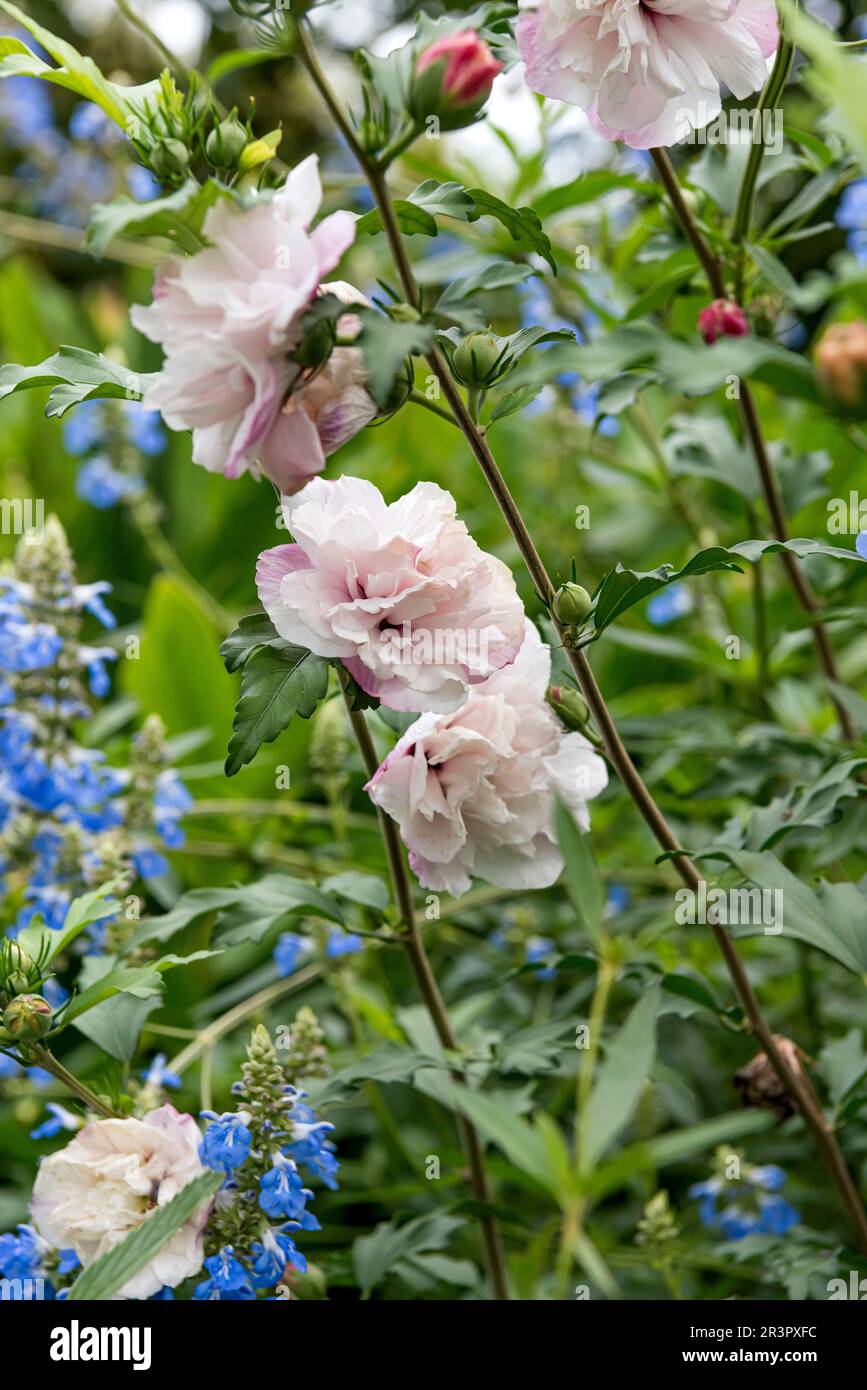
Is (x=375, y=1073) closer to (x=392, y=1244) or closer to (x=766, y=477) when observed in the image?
(x=392, y=1244)

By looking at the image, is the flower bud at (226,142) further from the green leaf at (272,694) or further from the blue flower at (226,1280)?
the blue flower at (226,1280)

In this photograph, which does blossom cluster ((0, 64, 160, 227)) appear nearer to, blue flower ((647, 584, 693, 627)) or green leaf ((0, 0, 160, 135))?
blue flower ((647, 584, 693, 627))

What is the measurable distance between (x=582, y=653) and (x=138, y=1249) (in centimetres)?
35

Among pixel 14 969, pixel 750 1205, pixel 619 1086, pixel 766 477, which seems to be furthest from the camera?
pixel 750 1205

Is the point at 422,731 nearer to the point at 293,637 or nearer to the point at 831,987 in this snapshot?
the point at 293,637

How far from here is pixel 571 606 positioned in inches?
23.2

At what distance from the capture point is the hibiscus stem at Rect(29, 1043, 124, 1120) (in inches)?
24.7

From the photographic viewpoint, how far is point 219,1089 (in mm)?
986

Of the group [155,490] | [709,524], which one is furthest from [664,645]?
[155,490]

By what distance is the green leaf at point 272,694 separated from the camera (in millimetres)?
539

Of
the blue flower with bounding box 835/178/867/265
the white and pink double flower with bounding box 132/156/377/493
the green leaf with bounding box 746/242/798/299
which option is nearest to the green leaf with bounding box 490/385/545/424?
the white and pink double flower with bounding box 132/156/377/493

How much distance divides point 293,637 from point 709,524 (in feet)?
2.89

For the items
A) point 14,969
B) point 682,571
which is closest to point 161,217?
point 682,571

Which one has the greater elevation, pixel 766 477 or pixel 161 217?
pixel 766 477
